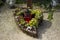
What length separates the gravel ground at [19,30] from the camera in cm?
663

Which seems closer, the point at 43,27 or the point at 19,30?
the point at 19,30

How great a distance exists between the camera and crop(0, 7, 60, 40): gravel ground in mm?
6633

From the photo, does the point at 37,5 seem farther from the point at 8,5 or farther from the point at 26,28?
the point at 26,28

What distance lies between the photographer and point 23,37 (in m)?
6.60

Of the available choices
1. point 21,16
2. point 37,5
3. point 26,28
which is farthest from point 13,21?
point 37,5

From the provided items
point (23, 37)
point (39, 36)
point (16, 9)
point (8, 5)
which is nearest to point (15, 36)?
point (23, 37)

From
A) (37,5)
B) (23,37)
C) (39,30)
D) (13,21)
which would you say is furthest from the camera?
(37,5)

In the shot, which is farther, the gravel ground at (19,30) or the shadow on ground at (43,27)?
the shadow on ground at (43,27)

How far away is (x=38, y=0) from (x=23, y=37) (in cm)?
275

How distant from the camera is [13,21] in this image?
754cm

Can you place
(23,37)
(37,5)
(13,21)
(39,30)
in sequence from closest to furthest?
(23,37) → (39,30) → (13,21) → (37,5)

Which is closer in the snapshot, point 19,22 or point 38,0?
point 19,22

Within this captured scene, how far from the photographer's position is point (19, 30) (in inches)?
275

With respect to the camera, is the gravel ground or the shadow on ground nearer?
the gravel ground
